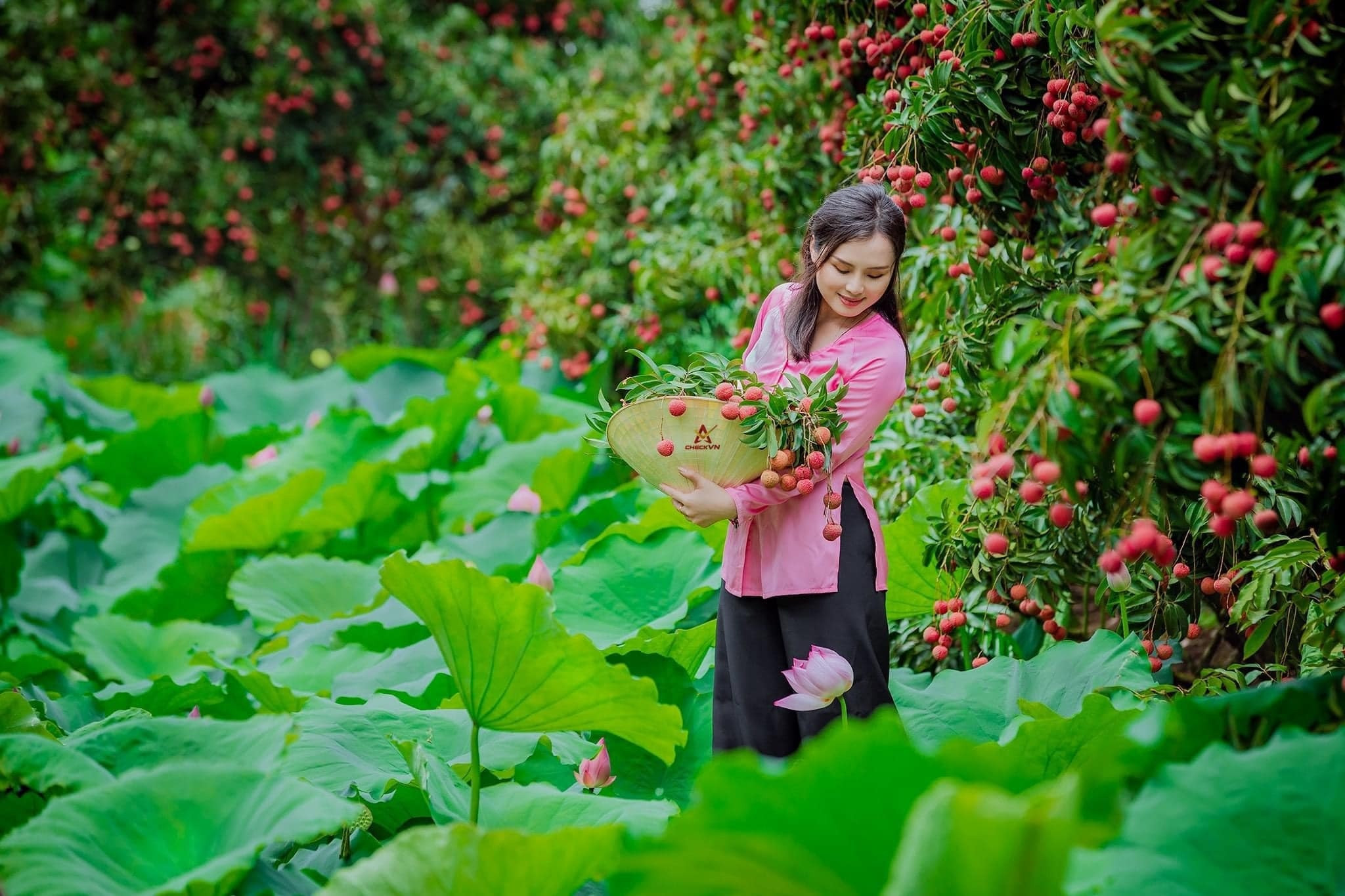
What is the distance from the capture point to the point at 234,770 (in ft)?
5.58

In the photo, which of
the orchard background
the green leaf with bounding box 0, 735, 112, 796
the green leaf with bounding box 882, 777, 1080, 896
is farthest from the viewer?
the green leaf with bounding box 0, 735, 112, 796

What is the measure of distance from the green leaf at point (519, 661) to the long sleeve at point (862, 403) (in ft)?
1.15

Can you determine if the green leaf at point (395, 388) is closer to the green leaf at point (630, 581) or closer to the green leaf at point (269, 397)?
the green leaf at point (269, 397)

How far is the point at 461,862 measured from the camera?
1.54m

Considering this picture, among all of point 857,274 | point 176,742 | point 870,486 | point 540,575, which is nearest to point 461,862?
point 176,742

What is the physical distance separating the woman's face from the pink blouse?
0.21ft

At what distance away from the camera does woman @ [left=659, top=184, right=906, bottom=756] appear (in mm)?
1938

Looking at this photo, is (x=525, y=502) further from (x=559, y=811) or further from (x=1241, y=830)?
(x=1241, y=830)

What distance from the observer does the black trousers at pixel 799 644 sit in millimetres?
2012

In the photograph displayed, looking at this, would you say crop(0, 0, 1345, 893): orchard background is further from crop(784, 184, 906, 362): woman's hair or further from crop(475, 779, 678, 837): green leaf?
crop(784, 184, 906, 362): woman's hair

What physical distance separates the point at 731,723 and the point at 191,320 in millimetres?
7198

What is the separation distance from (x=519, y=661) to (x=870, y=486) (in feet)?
4.31

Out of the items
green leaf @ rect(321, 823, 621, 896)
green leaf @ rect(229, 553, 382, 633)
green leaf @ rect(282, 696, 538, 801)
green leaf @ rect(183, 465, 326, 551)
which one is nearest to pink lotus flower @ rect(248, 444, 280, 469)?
green leaf @ rect(183, 465, 326, 551)

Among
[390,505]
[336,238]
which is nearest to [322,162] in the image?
[336,238]
